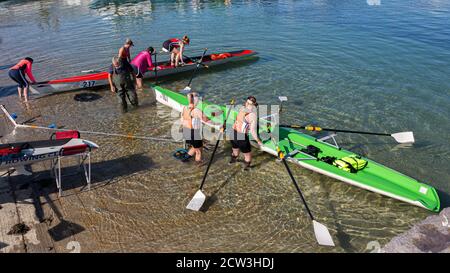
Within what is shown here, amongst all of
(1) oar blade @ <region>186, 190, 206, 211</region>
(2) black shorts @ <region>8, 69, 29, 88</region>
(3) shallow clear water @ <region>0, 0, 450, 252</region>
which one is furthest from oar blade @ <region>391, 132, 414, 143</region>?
(2) black shorts @ <region>8, 69, 29, 88</region>

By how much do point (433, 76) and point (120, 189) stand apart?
47.3 feet

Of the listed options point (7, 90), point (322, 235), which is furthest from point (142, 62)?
point (322, 235)

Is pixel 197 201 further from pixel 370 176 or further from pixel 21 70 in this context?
pixel 21 70

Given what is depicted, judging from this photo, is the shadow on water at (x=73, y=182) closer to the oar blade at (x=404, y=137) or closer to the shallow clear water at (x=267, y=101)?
the shallow clear water at (x=267, y=101)

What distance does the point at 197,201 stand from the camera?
7.71m

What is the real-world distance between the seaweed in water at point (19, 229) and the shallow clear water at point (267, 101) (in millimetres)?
1149

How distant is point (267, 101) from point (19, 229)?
9.38 m

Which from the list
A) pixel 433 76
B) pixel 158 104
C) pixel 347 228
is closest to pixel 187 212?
pixel 347 228

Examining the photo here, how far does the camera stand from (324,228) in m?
6.82

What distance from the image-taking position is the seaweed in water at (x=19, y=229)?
22.4 feet

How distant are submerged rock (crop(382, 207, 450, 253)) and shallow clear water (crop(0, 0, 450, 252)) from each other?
1.21 meters

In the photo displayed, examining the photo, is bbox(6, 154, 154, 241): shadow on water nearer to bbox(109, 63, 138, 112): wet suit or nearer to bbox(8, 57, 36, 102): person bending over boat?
bbox(109, 63, 138, 112): wet suit

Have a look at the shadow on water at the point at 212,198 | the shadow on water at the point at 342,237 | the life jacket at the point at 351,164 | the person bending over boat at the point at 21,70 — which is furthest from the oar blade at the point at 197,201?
the person bending over boat at the point at 21,70

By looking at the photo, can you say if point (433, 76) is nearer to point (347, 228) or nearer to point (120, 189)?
point (347, 228)
